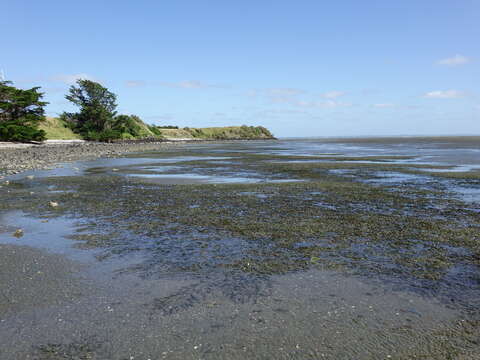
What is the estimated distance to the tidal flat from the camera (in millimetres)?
4316

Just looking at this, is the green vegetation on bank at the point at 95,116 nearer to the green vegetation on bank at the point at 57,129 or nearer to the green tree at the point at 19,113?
the green vegetation on bank at the point at 57,129

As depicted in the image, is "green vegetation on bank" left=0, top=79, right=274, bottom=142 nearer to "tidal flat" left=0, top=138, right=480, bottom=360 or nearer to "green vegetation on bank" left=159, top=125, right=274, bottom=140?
"green vegetation on bank" left=159, top=125, right=274, bottom=140

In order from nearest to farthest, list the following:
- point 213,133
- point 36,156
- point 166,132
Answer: point 36,156, point 166,132, point 213,133

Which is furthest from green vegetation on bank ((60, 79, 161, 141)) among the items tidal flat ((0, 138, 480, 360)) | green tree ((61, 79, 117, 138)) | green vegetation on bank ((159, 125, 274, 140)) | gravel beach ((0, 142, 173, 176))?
tidal flat ((0, 138, 480, 360))

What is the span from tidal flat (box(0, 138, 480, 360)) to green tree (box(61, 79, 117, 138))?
83.6 m

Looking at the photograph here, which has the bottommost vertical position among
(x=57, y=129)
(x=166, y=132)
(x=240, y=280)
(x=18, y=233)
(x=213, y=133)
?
(x=240, y=280)

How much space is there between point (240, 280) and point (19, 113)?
7136cm

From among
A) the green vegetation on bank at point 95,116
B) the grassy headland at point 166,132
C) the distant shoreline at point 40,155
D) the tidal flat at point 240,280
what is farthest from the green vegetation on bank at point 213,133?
the tidal flat at point 240,280

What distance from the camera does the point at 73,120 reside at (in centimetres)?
9250

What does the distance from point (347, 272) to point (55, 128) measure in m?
93.4

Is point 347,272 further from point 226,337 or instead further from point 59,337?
point 59,337

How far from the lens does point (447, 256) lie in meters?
7.38


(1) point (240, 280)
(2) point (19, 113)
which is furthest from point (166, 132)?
(1) point (240, 280)

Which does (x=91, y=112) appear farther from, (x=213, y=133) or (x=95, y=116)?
(x=213, y=133)
